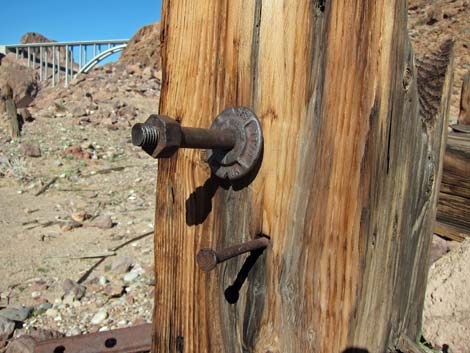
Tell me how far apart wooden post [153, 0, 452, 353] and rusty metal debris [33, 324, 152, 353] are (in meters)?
0.77

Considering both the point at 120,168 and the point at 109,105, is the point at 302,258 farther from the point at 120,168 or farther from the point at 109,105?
the point at 109,105

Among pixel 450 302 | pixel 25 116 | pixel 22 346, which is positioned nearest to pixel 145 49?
pixel 25 116

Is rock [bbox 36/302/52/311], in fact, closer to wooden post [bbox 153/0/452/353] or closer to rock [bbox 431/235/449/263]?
wooden post [bbox 153/0/452/353]

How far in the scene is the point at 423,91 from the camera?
42.0 inches

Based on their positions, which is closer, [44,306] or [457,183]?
[457,183]

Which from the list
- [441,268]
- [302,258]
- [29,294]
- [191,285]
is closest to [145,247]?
[29,294]

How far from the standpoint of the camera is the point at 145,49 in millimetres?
14953

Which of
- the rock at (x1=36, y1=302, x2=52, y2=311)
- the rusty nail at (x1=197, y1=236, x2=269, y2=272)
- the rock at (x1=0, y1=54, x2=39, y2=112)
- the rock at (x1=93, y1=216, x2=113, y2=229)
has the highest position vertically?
the rock at (x1=0, y1=54, x2=39, y2=112)

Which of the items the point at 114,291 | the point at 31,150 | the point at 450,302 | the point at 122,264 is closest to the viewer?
the point at 450,302

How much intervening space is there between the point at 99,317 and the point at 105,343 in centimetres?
114

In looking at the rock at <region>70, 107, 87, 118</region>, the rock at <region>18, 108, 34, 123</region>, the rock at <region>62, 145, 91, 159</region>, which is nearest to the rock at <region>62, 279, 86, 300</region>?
the rock at <region>62, 145, 91, 159</region>

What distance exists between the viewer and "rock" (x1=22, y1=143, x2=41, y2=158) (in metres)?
7.18

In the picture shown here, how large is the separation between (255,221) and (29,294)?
2.89 meters

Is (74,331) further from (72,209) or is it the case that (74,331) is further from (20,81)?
(20,81)
